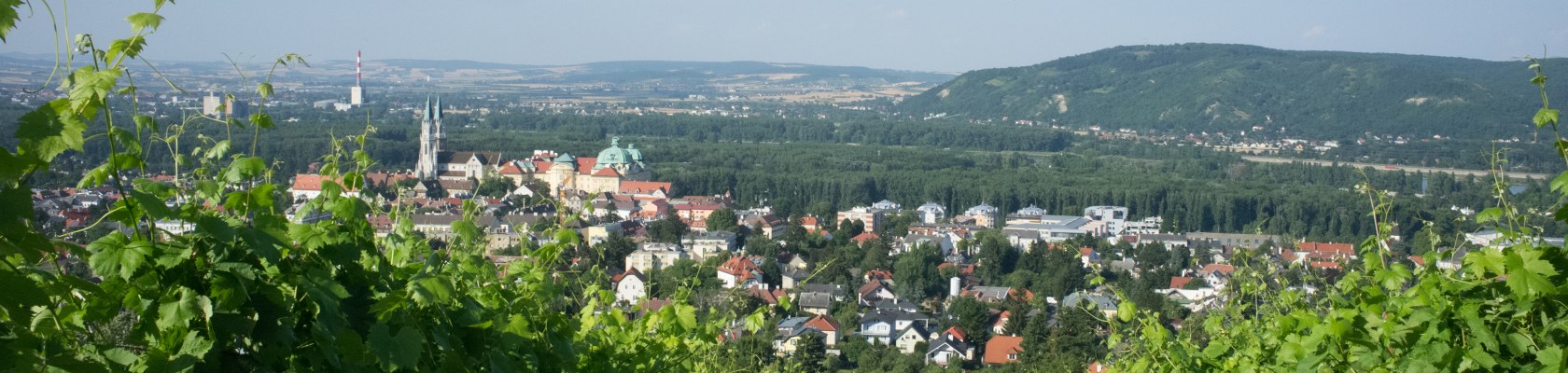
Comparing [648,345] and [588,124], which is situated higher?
[648,345]

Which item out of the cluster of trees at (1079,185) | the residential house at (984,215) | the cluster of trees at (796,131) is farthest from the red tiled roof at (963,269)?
the cluster of trees at (796,131)

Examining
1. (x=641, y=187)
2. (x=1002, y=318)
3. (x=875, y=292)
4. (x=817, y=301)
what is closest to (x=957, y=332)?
(x=1002, y=318)

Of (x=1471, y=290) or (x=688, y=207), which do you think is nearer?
(x=1471, y=290)

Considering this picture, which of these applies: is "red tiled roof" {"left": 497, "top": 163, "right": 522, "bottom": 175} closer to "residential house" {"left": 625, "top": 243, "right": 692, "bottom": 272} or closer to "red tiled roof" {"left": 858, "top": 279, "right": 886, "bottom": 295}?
"residential house" {"left": 625, "top": 243, "right": 692, "bottom": 272}

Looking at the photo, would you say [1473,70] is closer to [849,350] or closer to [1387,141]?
[1387,141]

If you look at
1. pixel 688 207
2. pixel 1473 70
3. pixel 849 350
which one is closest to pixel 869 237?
pixel 688 207

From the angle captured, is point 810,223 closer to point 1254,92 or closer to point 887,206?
point 887,206

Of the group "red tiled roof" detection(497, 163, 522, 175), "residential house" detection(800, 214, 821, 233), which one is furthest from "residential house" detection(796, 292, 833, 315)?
"red tiled roof" detection(497, 163, 522, 175)
